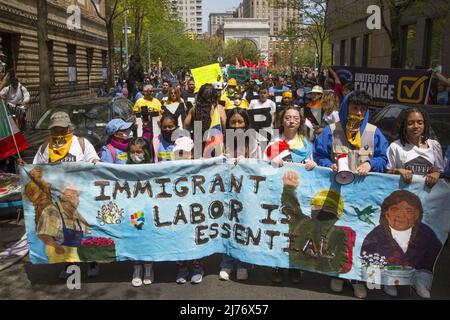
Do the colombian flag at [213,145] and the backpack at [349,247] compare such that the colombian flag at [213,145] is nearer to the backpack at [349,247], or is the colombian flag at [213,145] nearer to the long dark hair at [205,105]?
the long dark hair at [205,105]

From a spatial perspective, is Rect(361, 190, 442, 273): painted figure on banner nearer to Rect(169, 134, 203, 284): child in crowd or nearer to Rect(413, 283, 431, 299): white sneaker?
Rect(413, 283, 431, 299): white sneaker

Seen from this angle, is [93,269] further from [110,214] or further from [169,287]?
[169,287]

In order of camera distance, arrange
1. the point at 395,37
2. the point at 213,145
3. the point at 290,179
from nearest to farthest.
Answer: the point at 290,179
the point at 213,145
the point at 395,37

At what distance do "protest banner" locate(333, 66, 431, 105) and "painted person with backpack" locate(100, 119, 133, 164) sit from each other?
622 centimetres

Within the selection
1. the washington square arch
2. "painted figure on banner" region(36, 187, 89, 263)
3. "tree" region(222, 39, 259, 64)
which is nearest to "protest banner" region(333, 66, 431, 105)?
"painted figure on banner" region(36, 187, 89, 263)

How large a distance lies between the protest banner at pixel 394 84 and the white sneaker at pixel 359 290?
562cm

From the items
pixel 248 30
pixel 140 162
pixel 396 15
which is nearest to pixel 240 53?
pixel 248 30

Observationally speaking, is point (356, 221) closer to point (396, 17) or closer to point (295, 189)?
point (295, 189)

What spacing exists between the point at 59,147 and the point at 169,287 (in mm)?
1834

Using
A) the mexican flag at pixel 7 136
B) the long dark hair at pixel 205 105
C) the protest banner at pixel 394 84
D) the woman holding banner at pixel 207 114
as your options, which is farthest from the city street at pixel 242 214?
the protest banner at pixel 394 84

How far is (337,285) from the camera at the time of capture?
4.34 meters

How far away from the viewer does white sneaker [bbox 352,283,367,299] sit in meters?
4.22

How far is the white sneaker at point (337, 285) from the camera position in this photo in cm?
432
